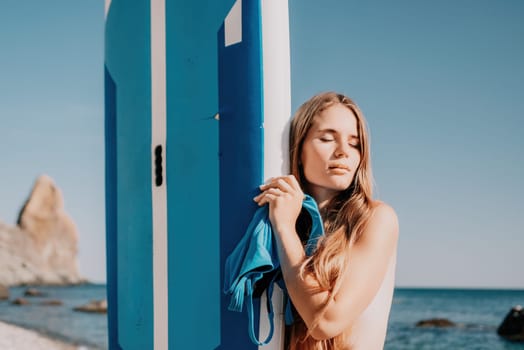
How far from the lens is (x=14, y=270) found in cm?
3912

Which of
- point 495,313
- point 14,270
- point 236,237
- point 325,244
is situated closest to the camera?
point 325,244

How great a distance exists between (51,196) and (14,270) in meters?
4.72

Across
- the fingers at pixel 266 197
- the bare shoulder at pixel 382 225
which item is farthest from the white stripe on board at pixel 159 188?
the bare shoulder at pixel 382 225

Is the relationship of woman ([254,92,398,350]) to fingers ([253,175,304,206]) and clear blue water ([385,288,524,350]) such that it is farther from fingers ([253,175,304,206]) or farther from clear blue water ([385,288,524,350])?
clear blue water ([385,288,524,350])

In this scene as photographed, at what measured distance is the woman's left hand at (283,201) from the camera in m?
1.83

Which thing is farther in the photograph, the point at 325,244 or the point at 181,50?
the point at 181,50

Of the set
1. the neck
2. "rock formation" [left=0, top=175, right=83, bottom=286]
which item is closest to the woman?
the neck

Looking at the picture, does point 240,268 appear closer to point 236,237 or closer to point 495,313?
point 236,237

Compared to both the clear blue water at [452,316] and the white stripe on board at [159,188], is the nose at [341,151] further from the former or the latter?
the clear blue water at [452,316]

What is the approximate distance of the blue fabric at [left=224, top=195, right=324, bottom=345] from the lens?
71.1 inches

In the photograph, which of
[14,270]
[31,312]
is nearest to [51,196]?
[14,270]

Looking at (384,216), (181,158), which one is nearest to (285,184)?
(384,216)

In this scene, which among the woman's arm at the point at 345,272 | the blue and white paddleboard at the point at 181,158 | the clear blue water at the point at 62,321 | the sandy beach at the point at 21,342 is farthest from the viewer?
the clear blue water at the point at 62,321

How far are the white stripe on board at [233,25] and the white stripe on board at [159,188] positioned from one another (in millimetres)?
294
